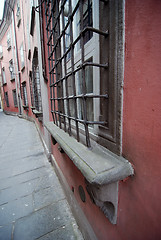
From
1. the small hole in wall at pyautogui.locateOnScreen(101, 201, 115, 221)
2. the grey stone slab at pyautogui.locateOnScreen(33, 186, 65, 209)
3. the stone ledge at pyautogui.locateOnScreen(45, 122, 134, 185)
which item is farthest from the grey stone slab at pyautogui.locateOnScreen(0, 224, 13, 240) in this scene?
the stone ledge at pyautogui.locateOnScreen(45, 122, 134, 185)

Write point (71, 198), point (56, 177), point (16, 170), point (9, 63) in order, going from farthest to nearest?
point (9, 63)
point (16, 170)
point (56, 177)
point (71, 198)

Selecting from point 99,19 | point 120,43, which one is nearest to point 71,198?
point 120,43

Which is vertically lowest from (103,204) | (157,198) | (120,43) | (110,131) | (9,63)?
(103,204)

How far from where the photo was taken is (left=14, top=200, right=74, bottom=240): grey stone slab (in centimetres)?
137

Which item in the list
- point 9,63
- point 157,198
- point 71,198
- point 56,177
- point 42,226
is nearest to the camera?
point 157,198

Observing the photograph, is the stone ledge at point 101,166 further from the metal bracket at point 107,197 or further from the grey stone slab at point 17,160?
the grey stone slab at point 17,160

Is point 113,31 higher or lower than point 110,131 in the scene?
higher

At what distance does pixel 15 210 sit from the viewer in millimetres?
1664

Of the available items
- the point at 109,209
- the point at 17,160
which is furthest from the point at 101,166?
the point at 17,160

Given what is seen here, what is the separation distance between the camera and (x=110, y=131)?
668 millimetres

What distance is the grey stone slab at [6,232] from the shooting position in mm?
1346

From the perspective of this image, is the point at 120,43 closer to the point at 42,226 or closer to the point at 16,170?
the point at 42,226

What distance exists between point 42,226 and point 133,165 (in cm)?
158

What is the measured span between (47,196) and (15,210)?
0.45 meters
